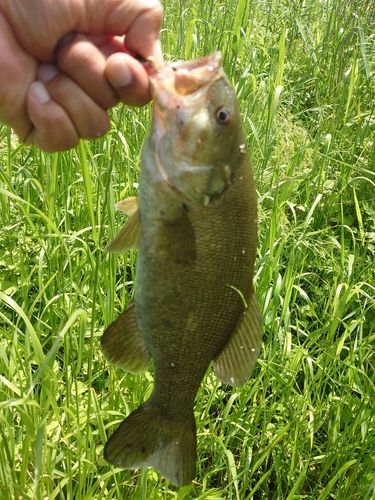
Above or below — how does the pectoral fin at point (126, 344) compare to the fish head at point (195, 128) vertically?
below

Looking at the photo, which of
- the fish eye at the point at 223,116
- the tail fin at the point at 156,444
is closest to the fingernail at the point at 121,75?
the fish eye at the point at 223,116

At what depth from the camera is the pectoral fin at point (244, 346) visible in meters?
1.54

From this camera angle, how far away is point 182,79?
4.70 ft

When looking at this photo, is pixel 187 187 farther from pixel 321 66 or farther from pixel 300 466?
pixel 321 66

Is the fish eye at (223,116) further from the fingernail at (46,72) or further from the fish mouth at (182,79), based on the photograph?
the fingernail at (46,72)

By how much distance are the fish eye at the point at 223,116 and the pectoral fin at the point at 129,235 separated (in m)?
0.36

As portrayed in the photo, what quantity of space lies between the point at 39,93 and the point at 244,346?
39.4 inches

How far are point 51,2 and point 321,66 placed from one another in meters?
3.75

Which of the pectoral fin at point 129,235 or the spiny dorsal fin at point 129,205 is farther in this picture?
the spiny dorsal fin at point 129,205

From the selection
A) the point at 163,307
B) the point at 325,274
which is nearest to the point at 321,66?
the point at 325,274

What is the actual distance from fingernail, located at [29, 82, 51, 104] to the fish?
1.08 ft

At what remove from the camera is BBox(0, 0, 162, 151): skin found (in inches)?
57.8

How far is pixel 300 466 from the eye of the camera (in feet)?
6.53

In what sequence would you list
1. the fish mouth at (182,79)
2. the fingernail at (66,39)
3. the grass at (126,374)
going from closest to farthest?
the fish mouth at (182,79)
the fingernail at (66,39)
the grass at (126,374)
